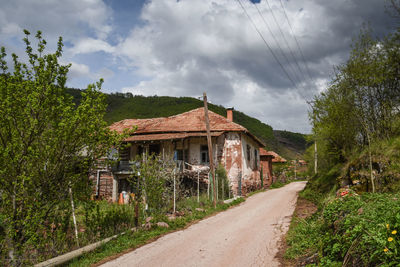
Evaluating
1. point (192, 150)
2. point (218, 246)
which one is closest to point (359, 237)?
point (218, 246)

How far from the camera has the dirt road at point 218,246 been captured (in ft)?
19.5

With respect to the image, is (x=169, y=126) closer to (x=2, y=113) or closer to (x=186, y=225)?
(x=186, y=225)

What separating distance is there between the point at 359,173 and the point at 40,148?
941 cm

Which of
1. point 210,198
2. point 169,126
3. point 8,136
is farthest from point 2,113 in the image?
point 169,126

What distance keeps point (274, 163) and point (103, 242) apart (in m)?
37.1

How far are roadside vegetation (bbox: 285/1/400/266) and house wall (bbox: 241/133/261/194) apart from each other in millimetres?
7839

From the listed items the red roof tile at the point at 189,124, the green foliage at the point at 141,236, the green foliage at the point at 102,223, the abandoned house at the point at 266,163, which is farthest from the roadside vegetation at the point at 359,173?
the abandoned house at the point at 266,163

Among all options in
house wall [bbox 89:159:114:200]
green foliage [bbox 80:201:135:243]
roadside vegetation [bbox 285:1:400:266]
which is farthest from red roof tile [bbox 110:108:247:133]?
green foliage [bbox 80:201:135:243]

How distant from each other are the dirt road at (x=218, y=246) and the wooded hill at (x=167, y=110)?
5122cm

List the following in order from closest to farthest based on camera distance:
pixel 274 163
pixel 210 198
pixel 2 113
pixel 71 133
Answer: pixel 2 113 → pixel 71 133 → pixel 210 198 → pixel 274 163

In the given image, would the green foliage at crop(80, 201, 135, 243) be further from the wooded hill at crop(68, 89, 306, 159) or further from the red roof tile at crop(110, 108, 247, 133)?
the wooded hill at crop(68, 89, 306, 159)

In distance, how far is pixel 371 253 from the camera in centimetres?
346

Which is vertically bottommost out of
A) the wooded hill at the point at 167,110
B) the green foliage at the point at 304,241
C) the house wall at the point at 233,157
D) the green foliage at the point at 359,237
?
the green foliage at the point at 304,241

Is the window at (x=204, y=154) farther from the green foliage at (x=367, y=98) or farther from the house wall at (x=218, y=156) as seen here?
the green foliage at (x=367, y=98)
